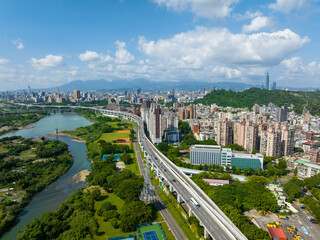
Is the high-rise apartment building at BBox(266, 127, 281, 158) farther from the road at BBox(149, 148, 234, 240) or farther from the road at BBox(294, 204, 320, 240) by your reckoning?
the road at BBox(149, 148, 234, 240)

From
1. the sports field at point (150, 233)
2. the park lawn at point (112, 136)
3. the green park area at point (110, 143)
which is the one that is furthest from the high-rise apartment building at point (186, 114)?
the sports field at point (150, 233)

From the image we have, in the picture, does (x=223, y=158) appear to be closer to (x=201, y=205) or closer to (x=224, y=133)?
(x=224, y=133)

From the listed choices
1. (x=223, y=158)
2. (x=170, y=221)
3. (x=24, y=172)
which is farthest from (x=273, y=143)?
(x=24, y=172)

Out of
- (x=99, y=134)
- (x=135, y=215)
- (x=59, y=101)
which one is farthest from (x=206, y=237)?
(x=59, y=101)

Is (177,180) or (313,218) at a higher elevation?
(177,180)

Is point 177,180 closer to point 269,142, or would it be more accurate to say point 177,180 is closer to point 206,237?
point 206,237

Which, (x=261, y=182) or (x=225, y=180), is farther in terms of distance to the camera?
(x=225, y=180)

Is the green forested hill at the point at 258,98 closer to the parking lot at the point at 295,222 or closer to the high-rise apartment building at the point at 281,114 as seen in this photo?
the high-rise apartment building at the point at 281,114
